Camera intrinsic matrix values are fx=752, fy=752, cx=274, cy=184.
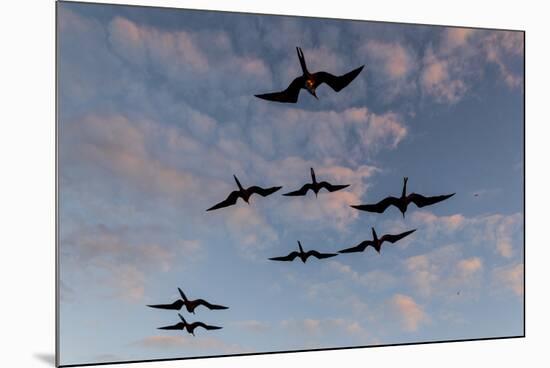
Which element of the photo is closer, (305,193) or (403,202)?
(305,193)

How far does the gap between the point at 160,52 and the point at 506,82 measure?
2400 millimetres

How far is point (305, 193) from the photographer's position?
4836mm

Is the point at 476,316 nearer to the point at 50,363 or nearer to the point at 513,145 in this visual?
the point at 513,145

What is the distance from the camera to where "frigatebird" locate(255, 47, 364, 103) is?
4809 millimetres

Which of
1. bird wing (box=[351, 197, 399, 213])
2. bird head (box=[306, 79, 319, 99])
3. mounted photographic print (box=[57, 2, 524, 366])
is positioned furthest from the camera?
bird wing (box=[351, 197, 399, 213])

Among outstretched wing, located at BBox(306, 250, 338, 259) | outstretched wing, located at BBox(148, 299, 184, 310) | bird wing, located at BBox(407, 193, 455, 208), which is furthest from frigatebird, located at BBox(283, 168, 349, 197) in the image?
outstretched wing, located at BBox(148, 299, 184, 310)

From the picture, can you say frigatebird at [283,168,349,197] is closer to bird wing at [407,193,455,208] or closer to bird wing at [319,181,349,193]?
bird wing at [319,181,349,193]

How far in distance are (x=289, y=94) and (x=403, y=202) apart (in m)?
1.06

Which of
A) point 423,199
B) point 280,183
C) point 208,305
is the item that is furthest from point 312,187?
point 208,305

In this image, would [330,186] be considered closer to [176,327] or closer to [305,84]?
[305,84]

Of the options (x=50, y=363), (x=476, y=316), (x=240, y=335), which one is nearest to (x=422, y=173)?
(x=476, y=316)

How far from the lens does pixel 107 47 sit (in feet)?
14.9

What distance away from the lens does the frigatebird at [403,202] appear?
196 inches

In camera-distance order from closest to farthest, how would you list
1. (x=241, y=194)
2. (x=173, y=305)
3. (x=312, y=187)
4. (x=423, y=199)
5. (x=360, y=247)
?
(x=173, y=305) < (x=241, y=194) < (x=312, y=187) < (x=360, y=247) < (x=423, y=199)
